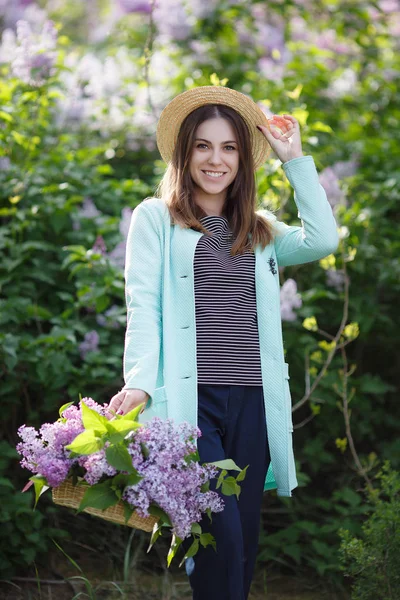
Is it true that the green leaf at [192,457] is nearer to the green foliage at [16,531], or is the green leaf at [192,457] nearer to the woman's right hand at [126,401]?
the woman's right hand at [126,401]

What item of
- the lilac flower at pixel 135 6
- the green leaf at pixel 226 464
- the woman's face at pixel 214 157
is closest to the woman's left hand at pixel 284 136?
the woman's face at pixel 214 157

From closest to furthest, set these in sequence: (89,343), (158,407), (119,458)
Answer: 1. (119,458)
2. (158,407)
3. (89,343)

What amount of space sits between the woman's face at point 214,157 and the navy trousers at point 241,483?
0.65m

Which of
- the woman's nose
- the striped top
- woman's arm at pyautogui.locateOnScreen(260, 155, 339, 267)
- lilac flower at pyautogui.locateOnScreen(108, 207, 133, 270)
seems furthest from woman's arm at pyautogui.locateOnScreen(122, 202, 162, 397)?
lilac flower at pyautogui.locateOnScreen(108, 207, 133, 270)

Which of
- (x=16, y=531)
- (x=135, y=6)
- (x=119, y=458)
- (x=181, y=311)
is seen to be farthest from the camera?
(x=135, y=6)

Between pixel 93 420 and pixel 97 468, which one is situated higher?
pixel 93 420

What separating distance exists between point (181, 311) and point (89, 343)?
3.80 feet

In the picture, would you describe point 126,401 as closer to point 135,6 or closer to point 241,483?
point 241,483

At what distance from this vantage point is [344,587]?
3.80 m

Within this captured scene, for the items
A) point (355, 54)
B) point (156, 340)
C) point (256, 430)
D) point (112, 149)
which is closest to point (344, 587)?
point (256, 430)

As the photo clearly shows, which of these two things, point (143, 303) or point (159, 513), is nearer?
point (159, 513)

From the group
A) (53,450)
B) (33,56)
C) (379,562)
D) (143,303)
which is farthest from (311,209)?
(33,56)

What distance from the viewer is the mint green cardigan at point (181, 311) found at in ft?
8.44

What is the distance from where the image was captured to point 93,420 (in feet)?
7.29
